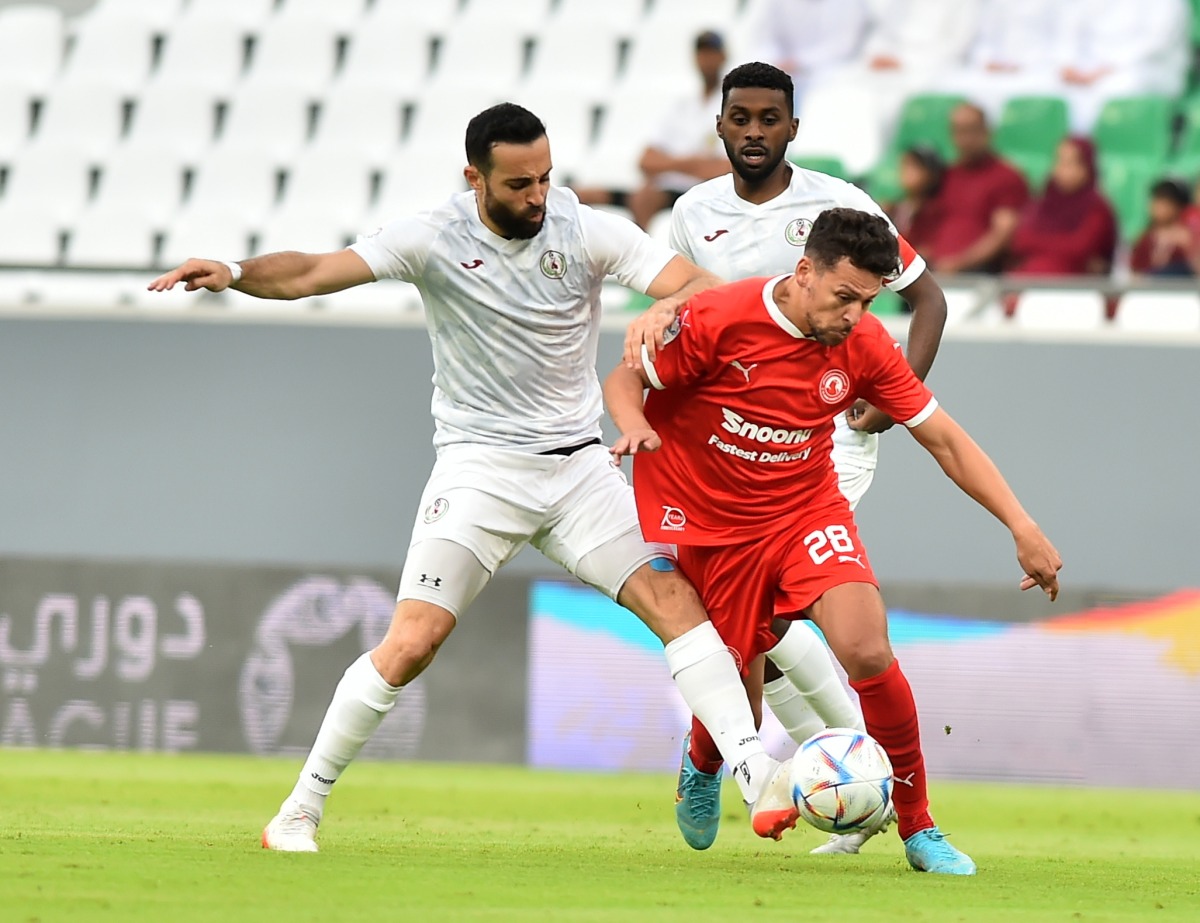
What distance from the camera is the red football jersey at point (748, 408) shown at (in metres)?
6.09

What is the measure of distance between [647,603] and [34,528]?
6.89 meters

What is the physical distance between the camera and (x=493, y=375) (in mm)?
6473

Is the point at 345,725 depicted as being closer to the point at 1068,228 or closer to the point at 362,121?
the point at 1068,228

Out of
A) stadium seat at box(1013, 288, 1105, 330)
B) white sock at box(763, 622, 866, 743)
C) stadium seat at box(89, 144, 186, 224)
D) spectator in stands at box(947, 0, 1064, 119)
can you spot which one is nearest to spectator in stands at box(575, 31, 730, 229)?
spectator in stands at box(947, 0, 1064, 119)

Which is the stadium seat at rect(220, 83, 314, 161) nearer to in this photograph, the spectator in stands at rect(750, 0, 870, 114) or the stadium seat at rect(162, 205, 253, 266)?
the stadium seat at rect(162, 205, 253, 266)

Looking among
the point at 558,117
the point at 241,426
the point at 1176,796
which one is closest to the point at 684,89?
the point at 558,117

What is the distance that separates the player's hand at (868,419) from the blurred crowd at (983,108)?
16.5ft

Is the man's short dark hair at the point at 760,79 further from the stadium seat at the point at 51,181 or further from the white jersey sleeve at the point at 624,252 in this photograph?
the stadium seat at the point at 51,181

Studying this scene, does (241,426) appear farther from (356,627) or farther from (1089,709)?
(1089,709)

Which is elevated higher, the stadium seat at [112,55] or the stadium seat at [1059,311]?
the stadium seat at [112,55]

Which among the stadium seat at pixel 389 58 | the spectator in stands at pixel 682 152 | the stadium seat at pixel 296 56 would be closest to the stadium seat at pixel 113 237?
the stadium seat at pixel 296 56

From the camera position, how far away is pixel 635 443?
5.60 metres

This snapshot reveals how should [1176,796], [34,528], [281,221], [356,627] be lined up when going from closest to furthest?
[1176,796] → [356,627] → [34,528] → [281,221]

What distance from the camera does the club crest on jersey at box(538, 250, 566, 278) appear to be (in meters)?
6.39
